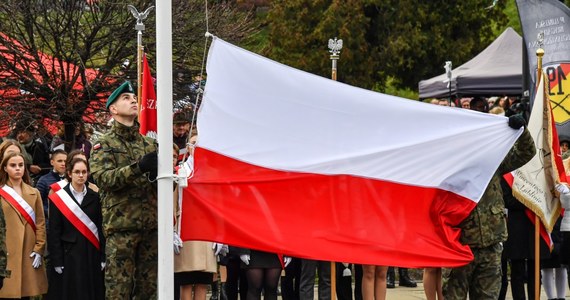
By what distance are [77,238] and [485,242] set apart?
339cm

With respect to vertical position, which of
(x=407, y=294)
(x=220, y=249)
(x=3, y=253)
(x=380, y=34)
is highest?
(x=380, y=34)

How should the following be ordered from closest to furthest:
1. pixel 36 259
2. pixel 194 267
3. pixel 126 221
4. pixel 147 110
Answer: pixel 126 221
pixel 36 259
pixel 147 110
pixel 194 267

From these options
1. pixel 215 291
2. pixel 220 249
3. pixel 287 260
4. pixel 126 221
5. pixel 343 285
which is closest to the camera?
pixel 126 221

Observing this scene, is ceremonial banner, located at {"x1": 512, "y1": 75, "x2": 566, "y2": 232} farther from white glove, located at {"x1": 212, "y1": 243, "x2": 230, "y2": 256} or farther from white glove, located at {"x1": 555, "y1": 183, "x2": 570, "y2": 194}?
white glove, located at {"x1": 212, "y1": 243, "x2": 230, "y2": 256}

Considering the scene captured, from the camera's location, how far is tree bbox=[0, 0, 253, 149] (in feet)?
50.6

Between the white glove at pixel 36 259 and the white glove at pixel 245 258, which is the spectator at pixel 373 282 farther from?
the white glove at pixel 36 259

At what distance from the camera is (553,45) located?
1341 cm

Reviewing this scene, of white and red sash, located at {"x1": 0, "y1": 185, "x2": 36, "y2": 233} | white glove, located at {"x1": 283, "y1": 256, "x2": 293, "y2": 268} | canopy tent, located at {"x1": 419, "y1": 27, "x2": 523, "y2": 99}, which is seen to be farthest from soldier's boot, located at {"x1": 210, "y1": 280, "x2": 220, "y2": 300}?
canopy tent, located at {"x1": 419, "y1": 27, "x2": 523, "y2": 99}

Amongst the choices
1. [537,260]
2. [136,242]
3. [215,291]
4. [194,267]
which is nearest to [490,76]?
[215,291]

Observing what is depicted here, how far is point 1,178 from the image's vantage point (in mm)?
10438

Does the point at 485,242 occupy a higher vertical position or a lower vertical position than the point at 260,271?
higher

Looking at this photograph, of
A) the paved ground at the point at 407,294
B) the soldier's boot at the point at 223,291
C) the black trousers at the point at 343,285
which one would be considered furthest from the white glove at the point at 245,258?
the paved ground at the point at 407,294

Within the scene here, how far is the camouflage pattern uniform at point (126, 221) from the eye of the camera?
29.4ft

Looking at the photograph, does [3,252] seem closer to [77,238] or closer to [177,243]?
[77,238]
